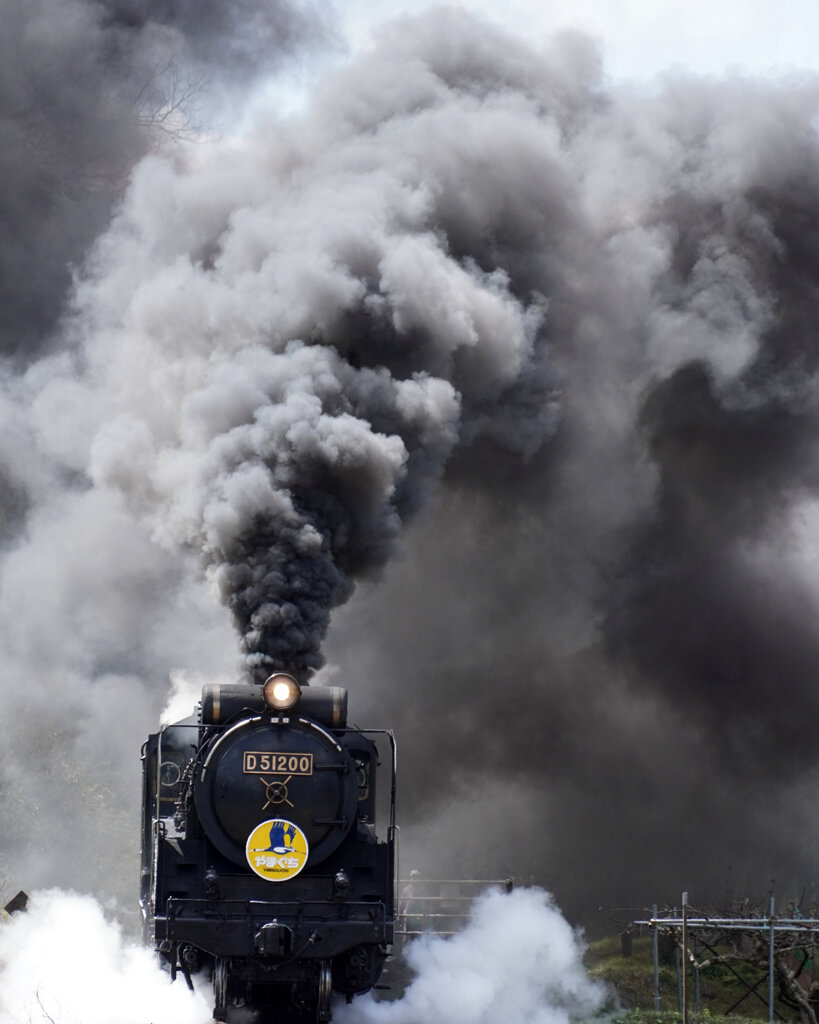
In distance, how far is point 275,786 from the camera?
9.28m

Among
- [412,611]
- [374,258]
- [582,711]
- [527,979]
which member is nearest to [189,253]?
[374,258]

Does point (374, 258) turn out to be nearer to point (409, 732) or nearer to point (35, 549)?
point (409, 732)

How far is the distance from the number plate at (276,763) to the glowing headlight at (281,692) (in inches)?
14.4

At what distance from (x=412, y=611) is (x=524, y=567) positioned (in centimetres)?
215

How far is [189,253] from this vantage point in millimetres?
18438

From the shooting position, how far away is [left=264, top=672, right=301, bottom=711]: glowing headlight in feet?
31.1

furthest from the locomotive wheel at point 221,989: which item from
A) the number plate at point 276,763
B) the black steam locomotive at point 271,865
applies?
the number plate at point 276,763

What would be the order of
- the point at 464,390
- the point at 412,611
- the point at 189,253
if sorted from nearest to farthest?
the point at 464,390 < the point at 189,253 < the point at 412,611

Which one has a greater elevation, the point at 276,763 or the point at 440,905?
the point at 440,905

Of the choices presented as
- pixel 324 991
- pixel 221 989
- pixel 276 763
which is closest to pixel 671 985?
pixel 324 991

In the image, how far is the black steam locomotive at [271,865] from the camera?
9.02m

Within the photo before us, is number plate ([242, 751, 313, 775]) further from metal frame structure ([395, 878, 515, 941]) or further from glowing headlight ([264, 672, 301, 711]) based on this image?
metal frame structure ([395, 878, 515, 941])

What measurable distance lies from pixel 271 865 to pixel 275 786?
57 cm

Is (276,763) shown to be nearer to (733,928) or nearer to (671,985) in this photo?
(733,928)
